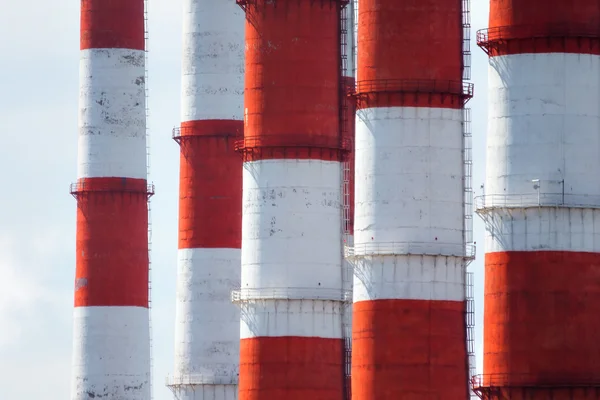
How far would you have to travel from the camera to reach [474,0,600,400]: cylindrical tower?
76.8 metres

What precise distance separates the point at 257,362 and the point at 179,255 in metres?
17.6

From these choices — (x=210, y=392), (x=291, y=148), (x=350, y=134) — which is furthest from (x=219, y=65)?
(x=291, y=148)

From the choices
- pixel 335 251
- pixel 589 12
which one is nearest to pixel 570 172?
pixel 589 12

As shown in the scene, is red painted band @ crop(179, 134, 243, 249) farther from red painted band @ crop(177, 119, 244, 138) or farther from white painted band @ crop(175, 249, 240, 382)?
white painted band @ crop(175, 249, 240, 382)

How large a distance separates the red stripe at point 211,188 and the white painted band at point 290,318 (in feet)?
49.3

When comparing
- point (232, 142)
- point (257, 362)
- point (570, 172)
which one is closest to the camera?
point (570, 172)

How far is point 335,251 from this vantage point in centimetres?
8712

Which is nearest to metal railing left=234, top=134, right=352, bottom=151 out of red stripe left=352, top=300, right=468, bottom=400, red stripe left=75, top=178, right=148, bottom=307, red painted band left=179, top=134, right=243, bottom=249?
red stripe left=352, top=300, right=468, bottom=400

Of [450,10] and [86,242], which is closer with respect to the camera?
[450,10]

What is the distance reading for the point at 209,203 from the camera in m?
102

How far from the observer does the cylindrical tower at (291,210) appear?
86062mm

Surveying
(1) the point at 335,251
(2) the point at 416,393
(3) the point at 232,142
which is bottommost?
(2) the point at 416,393

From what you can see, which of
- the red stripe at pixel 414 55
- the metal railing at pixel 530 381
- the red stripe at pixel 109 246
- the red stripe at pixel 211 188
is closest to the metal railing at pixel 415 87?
the red stripe at pixel 414 55

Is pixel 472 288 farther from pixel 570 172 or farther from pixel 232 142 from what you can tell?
pixel 232 142
